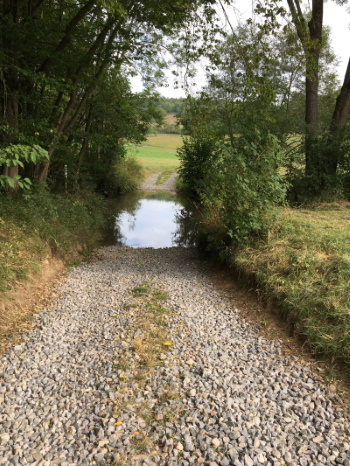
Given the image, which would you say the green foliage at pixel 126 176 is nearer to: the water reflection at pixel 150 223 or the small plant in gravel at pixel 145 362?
the water reflection at pixel 150 223

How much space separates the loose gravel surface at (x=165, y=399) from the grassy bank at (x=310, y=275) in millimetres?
575

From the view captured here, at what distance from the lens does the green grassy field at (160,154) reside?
48125 mm

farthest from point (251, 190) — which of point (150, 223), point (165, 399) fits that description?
point (150, 223)

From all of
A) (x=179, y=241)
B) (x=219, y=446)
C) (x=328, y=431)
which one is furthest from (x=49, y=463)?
(x=179, y=241)

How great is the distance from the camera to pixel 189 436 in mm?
3352

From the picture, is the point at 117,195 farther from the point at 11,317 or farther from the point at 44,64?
the point at 11,317

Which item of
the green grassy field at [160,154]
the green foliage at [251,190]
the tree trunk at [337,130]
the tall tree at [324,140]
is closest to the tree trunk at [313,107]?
the tall tree at [324,140]

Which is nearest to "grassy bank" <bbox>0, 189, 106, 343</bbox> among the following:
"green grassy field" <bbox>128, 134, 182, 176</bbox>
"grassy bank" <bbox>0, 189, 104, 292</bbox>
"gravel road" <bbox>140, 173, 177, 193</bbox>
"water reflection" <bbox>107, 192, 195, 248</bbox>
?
"grassy bank" <bbox>0, 189, 104, 292</bbox>

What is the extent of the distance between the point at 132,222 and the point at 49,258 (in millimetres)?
10896

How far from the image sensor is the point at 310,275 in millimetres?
5805

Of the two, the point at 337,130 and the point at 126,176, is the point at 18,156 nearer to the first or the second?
the point at 337,130

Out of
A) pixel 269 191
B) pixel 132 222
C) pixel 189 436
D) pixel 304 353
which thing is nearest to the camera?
pixel 189 436

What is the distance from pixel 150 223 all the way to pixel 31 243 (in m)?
11.8

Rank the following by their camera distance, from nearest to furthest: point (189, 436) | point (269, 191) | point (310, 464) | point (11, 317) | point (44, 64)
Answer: point (310, 464) → point (189, 436) → point (11, 317) → point (269, 191) → point (44, 64)
